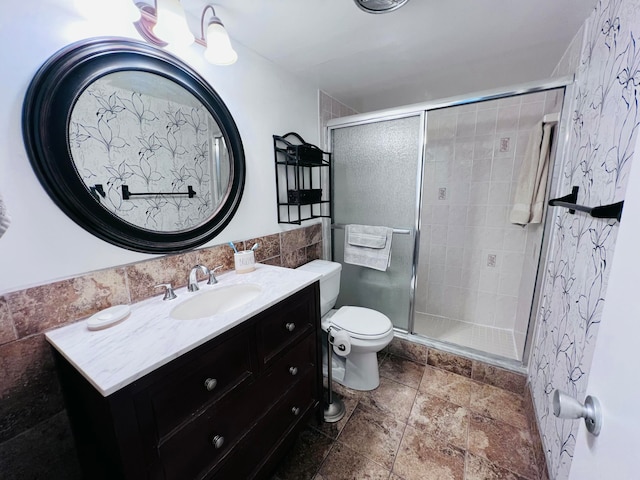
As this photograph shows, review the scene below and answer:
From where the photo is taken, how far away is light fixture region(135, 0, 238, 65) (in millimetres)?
929

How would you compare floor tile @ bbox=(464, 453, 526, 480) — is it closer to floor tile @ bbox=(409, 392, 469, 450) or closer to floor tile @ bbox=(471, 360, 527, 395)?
floor tile @ bbox=(409, 392, 469, 450)

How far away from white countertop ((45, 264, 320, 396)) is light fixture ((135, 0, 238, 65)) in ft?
3.40

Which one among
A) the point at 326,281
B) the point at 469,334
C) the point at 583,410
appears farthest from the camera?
the point at 469,334

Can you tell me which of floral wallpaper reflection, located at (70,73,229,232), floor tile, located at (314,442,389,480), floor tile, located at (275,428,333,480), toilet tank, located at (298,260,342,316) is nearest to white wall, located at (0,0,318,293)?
floral wallpaper reflection, located at (70,73,229,232)

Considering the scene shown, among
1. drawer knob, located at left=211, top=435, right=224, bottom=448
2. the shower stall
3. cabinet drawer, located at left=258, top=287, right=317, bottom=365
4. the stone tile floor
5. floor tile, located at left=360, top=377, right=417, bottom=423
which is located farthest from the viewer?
the shower stall

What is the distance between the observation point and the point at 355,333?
5.27 ft

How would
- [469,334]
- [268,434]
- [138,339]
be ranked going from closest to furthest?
[138,339] → [268,434] → [469,334]

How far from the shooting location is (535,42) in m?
1.45

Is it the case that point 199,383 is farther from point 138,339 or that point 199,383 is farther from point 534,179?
point 534,179

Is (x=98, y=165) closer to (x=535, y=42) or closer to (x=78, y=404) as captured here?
(x=78, y=404)

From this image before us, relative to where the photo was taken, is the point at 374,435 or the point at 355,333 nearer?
the point at 374,435

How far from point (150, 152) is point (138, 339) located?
0.75 meters

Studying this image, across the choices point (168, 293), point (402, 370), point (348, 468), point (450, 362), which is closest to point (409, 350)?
point (402, 370)

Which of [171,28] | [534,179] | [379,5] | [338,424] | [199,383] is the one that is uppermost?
[379,5]
